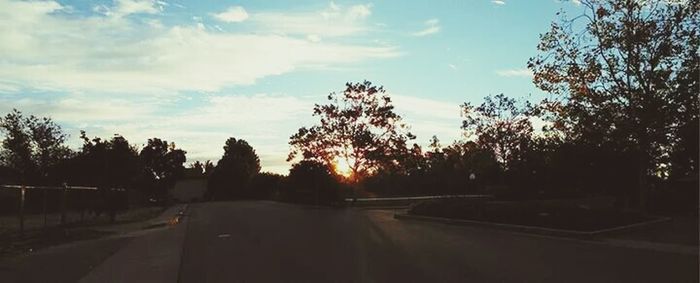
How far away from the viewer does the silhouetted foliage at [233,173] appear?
9212 centimetres

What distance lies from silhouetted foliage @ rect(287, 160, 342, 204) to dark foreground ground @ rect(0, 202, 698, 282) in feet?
93.0

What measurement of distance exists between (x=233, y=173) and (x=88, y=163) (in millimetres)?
65324

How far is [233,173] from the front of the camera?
9825cm

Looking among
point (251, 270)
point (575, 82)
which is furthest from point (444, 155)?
point (251, 270)

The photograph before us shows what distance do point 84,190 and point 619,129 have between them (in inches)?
905

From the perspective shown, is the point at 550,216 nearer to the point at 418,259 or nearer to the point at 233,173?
the point at 418,259

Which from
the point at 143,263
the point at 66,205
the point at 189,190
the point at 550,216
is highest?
the point at 189,190

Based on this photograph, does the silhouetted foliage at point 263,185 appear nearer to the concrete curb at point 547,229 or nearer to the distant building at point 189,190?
the distant building at point 189,190

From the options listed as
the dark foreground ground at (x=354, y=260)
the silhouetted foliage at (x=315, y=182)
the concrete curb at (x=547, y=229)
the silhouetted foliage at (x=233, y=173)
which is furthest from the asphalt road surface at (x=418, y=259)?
the silhouetted foliage at (x=233, y=173)

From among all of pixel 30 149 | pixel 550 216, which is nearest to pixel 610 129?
pixel 550 216

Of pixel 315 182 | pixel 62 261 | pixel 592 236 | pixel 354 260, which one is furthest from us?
pixel 315 182

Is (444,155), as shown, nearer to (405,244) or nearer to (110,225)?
(110,225)

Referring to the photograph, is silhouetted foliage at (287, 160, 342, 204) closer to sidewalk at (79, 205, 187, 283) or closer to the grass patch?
the grass patch

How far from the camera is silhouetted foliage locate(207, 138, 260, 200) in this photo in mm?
92125
